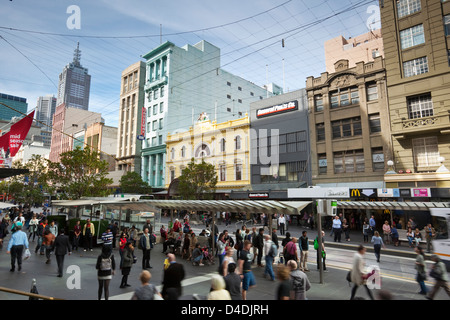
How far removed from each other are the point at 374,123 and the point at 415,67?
5.80 meters

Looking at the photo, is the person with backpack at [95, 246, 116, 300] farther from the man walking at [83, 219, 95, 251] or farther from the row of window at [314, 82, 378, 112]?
the row of window at [314, 82, 378, 112]

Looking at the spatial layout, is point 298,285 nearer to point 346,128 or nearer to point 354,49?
point 346,128

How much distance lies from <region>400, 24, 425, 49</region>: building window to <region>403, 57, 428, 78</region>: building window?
157 centimetres

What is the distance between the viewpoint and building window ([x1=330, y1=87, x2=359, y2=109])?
28.3 metres

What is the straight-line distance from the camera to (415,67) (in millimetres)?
24312

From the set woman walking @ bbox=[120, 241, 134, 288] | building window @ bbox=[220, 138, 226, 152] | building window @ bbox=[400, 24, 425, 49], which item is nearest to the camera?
woman walking @ bbox=[120, 241, 134, 288]

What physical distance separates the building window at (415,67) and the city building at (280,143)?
32.9 feet

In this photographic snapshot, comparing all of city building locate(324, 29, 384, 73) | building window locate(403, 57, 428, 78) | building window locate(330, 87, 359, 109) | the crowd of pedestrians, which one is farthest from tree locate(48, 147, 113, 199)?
city building locate(324, 29, 384, 73)

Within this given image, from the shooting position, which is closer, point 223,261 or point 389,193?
point 223,261

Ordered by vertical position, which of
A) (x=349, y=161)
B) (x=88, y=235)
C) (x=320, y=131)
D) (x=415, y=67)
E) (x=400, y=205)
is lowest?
(x=88, y=235)

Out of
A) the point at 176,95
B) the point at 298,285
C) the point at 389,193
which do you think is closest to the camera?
the point at 298,285

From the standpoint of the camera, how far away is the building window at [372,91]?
2698cm

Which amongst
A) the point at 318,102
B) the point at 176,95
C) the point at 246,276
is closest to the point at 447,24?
the point at 318,102
